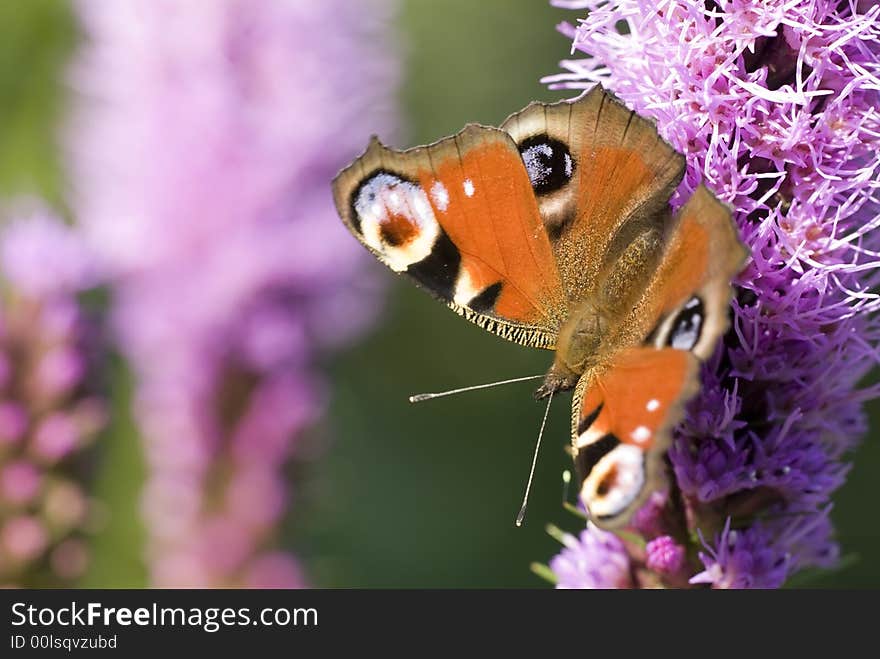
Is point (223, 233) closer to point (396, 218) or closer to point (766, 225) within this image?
point (396, 218)

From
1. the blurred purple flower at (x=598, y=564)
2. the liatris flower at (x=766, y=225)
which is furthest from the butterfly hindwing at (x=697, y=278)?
the blurred purple flower at (x=598, y=564)

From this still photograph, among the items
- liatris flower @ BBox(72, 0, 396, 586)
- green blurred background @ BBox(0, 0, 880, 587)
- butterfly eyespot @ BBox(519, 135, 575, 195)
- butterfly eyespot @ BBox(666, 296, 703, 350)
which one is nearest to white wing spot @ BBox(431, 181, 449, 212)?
butterfly eyespot @ BBox(519, 135, 575, 195)

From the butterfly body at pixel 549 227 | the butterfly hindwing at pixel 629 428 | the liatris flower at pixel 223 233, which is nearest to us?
the butterfly hindwing at pixel 629 428

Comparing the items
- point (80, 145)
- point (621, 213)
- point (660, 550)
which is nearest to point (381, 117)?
point (80, 145)

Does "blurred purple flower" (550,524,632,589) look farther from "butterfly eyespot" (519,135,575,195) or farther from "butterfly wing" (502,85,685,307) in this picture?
"butterfly eyespot" (519,135,575,195)

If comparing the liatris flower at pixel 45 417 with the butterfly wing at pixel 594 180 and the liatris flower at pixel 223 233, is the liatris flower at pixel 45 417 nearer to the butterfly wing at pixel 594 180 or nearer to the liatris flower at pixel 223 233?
the liatris flower at pixel 223 233

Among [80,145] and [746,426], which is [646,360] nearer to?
[746,426]

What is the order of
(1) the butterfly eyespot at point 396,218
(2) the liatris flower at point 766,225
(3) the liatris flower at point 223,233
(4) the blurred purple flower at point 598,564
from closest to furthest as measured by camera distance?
(2) the liatris flower at point 766,225 → (4) the blurred purple flower at point 598,564 → (1) the butterfly eyespot at point 396,218 → (3) the liatris flower at point 223,233
